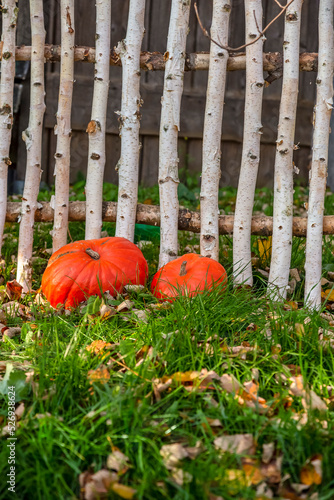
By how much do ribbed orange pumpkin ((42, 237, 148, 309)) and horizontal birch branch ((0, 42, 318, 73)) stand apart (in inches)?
41.7

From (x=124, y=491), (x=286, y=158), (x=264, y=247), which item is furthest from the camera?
(x=264, y=247)

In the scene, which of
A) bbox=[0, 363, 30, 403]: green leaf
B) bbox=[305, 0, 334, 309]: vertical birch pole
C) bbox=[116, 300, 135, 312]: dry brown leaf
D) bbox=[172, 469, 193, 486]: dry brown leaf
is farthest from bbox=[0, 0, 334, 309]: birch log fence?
bbox=[172, 469, 193, 486]: dry brown leaf

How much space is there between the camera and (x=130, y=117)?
286 cm

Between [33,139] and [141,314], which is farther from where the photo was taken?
[33,139]

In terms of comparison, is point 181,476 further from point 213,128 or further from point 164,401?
point 213,128

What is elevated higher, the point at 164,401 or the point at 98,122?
the point at 98,122

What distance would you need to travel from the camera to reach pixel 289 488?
1380 mm

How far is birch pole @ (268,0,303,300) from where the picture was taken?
2.62 metres

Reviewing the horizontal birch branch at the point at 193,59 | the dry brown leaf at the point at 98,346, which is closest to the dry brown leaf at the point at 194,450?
the dry brown leaf at the point at 98,346

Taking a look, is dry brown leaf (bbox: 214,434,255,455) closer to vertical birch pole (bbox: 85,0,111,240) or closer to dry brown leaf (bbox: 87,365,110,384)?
dry brown leaf (bbox: 87,365,110,384)

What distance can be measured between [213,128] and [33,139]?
1.03m

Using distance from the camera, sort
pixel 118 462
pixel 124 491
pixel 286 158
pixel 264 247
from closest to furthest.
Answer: pixel 124 491 < pixel 118 462 < pixel 286 158 < pixel 264 247

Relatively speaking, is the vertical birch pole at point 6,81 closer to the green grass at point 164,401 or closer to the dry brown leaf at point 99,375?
the green grass at point 164,401

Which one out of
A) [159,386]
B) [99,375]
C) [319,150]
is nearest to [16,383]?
[99,375]
